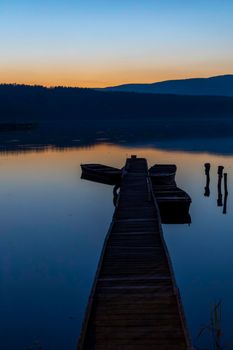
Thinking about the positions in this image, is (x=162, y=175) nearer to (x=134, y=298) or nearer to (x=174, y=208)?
(x=174, y=208)

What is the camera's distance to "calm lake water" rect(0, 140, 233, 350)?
40.5ft

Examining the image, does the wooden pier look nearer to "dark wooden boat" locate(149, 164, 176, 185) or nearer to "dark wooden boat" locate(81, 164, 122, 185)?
"dark wooden boat" locate(149, 164, 176, 185)

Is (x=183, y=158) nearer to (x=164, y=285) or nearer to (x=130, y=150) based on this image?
(x=130, y=150)

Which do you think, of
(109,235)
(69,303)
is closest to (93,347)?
(69,303)

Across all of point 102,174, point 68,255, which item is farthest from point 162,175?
point 68,255

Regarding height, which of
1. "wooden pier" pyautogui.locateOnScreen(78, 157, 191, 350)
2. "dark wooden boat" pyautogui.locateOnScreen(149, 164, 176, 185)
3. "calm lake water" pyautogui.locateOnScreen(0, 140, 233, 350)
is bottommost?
"calm lake water" pyautogui.locateOnScreen(0, 140, 233, 350)

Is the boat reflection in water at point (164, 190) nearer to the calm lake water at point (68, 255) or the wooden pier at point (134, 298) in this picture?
the calm lake water at point (68, 255)

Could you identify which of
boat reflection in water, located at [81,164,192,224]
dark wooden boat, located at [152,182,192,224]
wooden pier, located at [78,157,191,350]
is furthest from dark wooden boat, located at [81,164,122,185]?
wooden pier, located at [78,157,191,350]

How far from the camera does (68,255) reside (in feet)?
58.9

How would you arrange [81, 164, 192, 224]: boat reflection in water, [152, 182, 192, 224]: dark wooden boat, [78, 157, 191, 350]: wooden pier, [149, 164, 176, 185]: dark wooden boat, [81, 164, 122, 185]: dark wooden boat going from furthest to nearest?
[81, 164, 122, 185]: dark wooden boat < [149, 164, 176, 185]: dark wooden boat < [81, 164, 192, 224]: boat reflection in water < [152, 182, 192, 224]: dark wooden boat < [78, 157, 191, 350]: wooden pier

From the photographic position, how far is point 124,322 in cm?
1000

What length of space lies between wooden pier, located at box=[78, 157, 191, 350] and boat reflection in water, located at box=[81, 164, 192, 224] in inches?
258

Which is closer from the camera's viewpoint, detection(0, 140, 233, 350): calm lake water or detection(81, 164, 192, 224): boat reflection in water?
detection(0, 140, 233, 350): calm lake water

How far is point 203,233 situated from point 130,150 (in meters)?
44.1
